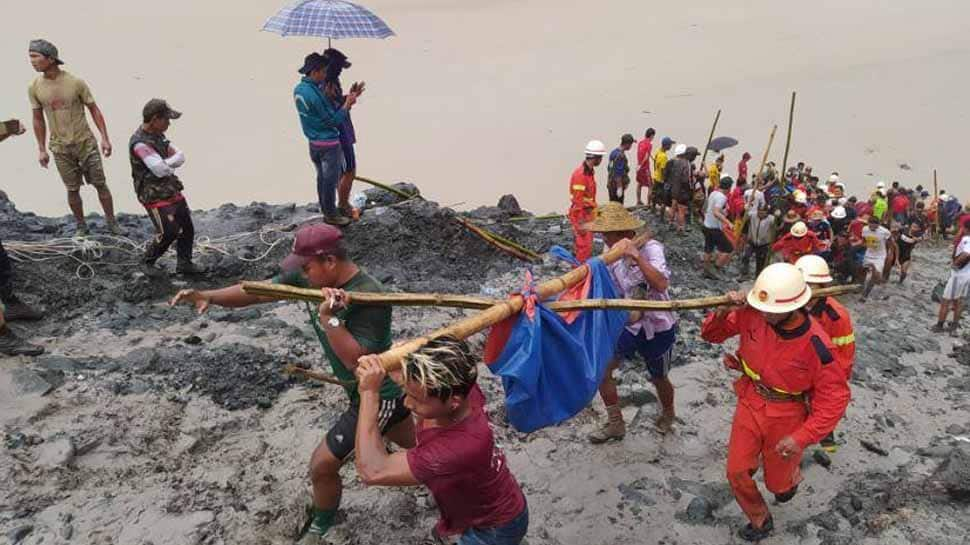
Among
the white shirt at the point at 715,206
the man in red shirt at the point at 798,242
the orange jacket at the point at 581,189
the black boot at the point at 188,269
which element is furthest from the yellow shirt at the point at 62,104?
the man in red shirt at the point at 798,242

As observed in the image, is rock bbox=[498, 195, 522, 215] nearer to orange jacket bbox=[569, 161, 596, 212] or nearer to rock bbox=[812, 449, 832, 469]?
orange jacket bbox=[569, 161, 596, 212]

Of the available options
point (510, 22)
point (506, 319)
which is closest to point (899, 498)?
point (506, 319)

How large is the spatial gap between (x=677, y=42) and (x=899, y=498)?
35.1 meters

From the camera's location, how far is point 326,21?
7.21 m

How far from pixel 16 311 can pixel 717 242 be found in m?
8.69

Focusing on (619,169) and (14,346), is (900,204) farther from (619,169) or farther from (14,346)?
(14,346)

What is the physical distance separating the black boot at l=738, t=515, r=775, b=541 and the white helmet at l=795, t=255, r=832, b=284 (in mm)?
1661

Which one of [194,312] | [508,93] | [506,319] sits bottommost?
[194,312]

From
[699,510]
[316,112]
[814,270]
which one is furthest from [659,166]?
[699,510]

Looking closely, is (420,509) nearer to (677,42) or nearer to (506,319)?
(506,319)

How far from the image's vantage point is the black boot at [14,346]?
5238 millimetres

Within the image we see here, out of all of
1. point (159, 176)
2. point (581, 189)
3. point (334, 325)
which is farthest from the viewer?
point (581, 189)

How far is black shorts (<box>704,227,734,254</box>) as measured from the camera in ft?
32.6

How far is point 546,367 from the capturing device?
3.62 metres
